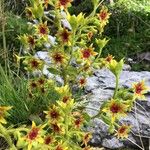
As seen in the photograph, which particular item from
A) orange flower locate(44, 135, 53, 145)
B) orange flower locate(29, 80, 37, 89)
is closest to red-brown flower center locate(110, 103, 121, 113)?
orange flower locate(44, 135, 53, 145)

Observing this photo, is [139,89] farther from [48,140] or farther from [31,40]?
[31,40]

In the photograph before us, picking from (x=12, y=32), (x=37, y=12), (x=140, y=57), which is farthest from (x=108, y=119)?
(x=12, y=32)

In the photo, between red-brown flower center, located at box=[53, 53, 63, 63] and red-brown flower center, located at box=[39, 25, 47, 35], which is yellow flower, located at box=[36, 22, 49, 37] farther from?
red-brown flower center, located at box=[53, 53, 63, 63]

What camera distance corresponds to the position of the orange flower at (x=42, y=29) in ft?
11.7

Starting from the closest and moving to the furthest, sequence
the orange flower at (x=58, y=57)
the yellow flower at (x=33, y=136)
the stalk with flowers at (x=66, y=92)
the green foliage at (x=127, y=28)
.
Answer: the yellow flower at (x=33, y=136)
the stalk with flowers at (x=66, y=92)
the orange flower at (x=58, y=57)
the green foliage at (x=127, y=28)

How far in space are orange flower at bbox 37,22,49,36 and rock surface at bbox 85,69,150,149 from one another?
67cm

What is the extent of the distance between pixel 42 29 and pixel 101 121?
1008 millimetres

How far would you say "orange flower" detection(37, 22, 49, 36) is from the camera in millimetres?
3576

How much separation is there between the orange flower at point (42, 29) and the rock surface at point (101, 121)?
0.67 m

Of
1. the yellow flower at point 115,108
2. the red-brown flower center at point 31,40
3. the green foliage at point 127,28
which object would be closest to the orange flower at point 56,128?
the yellow flower at point 115,108

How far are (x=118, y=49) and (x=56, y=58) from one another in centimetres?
227

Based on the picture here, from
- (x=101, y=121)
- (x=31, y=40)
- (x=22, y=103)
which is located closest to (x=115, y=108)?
(x=31, y=40)

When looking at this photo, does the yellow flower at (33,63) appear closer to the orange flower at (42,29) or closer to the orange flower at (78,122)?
the orange flower at (42,29)

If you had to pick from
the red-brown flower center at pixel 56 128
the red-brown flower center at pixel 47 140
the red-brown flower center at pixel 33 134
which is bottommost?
the red-brown flower center at pixel 47 140
